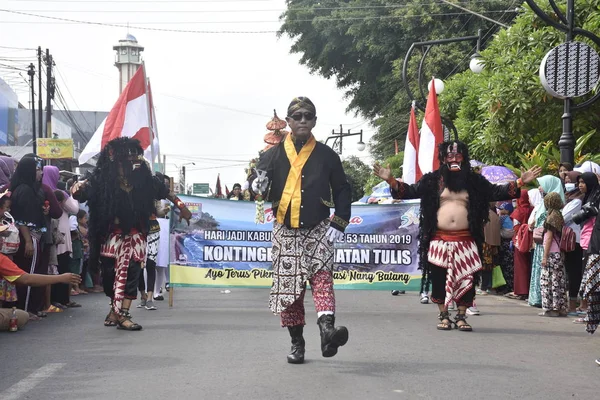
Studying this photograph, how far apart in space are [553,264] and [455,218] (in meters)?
2.55

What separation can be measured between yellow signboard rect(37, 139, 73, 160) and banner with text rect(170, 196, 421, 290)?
3155cm

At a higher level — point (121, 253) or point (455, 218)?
point (455, 218)

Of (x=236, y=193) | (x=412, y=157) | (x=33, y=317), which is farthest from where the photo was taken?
(x=236, y=193)

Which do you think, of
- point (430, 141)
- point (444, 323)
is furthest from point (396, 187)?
point (430, 141)

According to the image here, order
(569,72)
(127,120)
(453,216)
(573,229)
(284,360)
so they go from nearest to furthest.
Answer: (284,360)
(453,216)
(573,229)
(569,72)
(127,120)

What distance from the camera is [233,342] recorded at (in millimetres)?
8344

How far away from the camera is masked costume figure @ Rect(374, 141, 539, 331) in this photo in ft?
31.0

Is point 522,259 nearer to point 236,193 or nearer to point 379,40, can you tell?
point 236,193

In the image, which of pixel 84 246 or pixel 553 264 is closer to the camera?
pixel 553 264

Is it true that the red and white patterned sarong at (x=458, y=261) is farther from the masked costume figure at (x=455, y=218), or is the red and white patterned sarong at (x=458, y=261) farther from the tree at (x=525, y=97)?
the tree at (x=525, y=97)

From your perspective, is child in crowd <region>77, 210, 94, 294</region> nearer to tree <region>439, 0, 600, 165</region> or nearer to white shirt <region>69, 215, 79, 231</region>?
white shirt <region>69, 215, 79, 231</region>

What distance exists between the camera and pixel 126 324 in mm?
9398

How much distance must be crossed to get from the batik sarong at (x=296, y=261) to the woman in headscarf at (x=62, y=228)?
512cm

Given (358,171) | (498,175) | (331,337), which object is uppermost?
(358,171)
